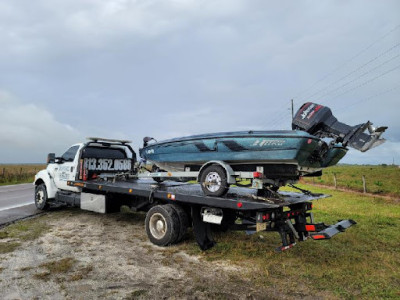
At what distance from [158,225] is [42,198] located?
5142 millimetres

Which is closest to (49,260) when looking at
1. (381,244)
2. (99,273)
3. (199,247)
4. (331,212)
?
(99,273)

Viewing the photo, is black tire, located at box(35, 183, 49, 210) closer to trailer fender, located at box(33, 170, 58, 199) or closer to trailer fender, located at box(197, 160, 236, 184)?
trailer fender, located at box(33, 170, 58, 199)

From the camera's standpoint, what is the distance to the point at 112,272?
4.38m

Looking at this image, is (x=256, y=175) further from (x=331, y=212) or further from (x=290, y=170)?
(x=331, y=212)

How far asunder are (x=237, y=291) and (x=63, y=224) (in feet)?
17.3

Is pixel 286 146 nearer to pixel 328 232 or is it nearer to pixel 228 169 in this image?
pixel 228 169

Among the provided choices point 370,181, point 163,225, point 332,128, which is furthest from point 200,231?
point 370,181

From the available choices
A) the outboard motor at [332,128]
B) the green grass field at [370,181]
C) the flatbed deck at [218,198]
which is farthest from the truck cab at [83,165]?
the green grass field at [370,181]

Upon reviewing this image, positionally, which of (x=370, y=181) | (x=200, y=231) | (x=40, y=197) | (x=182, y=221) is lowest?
(x=200, y=231)

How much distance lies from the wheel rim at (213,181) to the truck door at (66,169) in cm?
438

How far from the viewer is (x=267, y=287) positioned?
393 centimetres

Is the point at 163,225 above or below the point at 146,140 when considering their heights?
below

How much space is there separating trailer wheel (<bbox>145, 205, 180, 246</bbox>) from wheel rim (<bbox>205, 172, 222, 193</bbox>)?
84 centimetres

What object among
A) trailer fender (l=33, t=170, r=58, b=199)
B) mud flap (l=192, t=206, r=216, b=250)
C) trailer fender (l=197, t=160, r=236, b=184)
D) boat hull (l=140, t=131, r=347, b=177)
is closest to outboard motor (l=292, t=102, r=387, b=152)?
boat hull (l=140, t=131, r=347, b=177)
